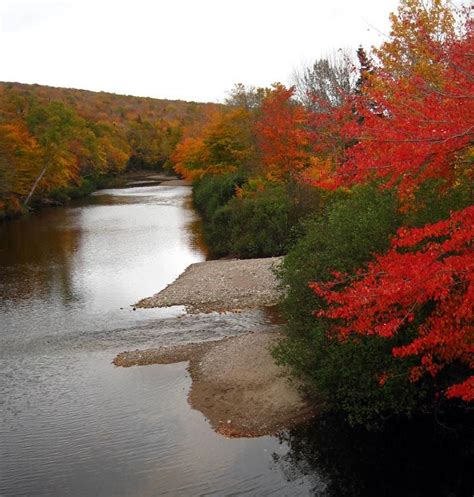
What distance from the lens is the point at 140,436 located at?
38.9 feet

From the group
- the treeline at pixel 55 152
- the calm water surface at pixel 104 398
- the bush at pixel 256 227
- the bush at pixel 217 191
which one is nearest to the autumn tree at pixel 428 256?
the calm water surface at pixel 104 398

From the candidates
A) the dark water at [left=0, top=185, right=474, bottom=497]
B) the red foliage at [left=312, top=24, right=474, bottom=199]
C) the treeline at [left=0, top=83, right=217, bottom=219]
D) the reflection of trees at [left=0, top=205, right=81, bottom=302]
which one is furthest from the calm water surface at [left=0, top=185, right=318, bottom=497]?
the treeline at [left=0, top=83, right=217, bottom=219]

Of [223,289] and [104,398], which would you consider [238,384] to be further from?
[223,289]

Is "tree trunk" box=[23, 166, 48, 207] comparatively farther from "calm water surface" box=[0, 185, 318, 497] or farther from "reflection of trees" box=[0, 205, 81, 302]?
"calm water surface" box=[0, 185, 318, 497]

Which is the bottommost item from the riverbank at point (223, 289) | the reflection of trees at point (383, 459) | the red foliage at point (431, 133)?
the reflection of trees at point (383, 459)

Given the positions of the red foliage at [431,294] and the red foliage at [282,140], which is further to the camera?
the red foliage at [282,140]

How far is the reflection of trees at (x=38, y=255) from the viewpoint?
949 inches

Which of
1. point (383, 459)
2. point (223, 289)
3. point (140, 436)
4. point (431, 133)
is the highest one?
point (431, 133)

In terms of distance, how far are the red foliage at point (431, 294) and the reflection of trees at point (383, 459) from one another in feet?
4.45

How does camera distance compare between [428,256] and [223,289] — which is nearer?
[428,256]

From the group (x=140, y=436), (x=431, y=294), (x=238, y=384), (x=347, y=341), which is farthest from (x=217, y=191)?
(x=431, y=294)

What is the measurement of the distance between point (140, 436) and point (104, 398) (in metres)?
2.23

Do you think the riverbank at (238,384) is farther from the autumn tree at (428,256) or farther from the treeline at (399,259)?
the autumn tree at (428,256)

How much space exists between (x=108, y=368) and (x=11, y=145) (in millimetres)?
38499
